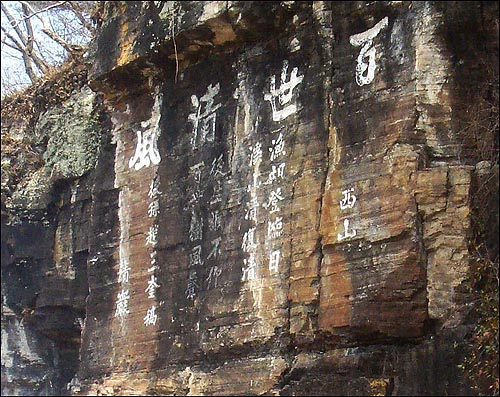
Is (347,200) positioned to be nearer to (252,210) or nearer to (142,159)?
(252,210)

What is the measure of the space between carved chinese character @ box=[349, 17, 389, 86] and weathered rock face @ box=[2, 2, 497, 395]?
0.5 inches

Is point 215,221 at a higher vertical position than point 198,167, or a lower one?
lower

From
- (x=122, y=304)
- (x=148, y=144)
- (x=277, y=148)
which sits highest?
(x=148, y=144)

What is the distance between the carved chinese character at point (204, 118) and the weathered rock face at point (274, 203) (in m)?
0.02

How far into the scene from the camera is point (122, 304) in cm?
727

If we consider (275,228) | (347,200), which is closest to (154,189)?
(275,228)

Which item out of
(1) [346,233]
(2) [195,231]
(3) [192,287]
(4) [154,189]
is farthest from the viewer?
(4) [154,189]

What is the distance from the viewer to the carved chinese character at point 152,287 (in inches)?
275

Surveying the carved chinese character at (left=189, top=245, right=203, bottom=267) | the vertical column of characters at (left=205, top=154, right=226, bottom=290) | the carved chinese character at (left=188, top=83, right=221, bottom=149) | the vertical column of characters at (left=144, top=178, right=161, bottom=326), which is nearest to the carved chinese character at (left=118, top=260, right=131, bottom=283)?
the vertical column of characters at (left=144, top=178, right=161, bottom=326)

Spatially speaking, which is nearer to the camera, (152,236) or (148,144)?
(152,236)

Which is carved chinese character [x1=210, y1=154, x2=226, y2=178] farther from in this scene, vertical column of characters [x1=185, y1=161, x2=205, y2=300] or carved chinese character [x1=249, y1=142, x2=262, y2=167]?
carved chinese character [x1=249, y1=142, x2=262, y2=167]

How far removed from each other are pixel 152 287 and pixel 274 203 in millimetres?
1425

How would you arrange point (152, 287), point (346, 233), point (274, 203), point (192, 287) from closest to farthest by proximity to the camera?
1. point (346, 233)
2. point (274, 203)
3. point (192, 287)
4. point (152, 287)

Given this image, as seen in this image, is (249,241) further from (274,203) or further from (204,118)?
(204,118)
